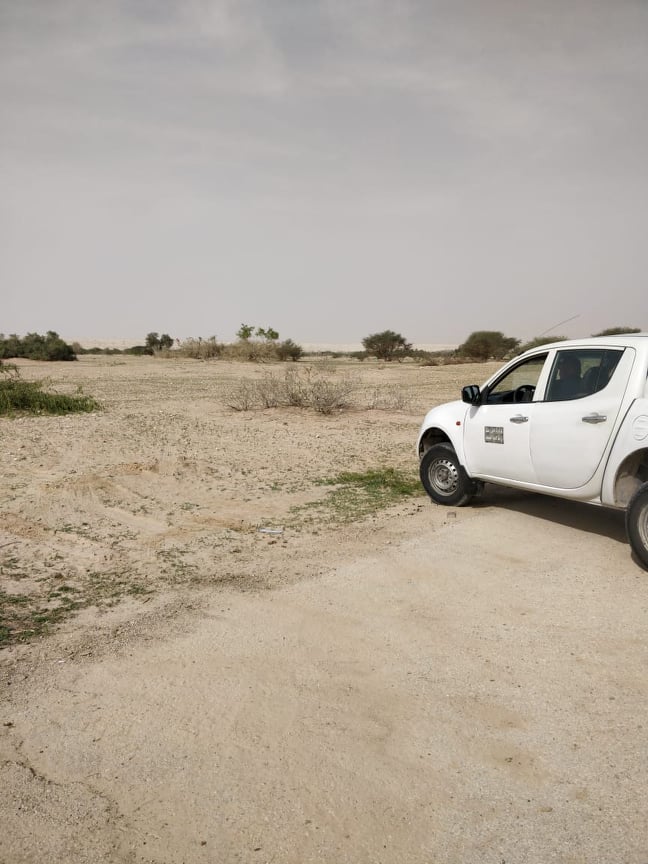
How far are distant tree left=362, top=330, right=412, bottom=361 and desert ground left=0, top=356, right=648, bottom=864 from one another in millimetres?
43237

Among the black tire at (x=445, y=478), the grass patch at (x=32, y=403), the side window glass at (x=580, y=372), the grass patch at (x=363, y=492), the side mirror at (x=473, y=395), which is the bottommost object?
the grass patch at (x=363, y=492)

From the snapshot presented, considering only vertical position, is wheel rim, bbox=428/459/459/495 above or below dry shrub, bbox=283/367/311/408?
below

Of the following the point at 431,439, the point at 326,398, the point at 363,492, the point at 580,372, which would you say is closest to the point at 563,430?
the point at 580,372

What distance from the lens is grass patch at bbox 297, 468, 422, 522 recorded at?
8391 millimetres

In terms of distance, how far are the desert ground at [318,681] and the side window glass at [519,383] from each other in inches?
51.8

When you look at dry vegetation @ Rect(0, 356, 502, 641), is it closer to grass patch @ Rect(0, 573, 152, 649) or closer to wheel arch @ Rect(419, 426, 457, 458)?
grass patch @ Rect(0, 573, 152, 649)

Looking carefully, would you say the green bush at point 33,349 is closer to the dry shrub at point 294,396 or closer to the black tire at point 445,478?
the dry shrub at point 294,396

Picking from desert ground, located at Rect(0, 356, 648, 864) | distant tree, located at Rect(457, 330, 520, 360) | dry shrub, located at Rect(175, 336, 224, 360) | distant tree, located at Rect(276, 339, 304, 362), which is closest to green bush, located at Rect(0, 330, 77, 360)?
dry shrub, located at Rect(175, 336, 224, 360)

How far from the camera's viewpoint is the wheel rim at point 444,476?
27.0 feet

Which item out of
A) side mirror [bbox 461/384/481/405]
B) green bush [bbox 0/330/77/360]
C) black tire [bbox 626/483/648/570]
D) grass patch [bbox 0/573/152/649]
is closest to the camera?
grass patch [bbox 0/573/152/649]

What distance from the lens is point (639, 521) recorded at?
568 cm

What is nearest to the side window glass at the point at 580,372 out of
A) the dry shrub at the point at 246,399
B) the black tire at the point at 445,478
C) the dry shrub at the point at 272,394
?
the black tire at the point at 445,478

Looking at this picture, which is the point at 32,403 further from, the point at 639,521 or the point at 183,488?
the point at 639,521

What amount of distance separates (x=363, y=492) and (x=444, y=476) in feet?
4.42
